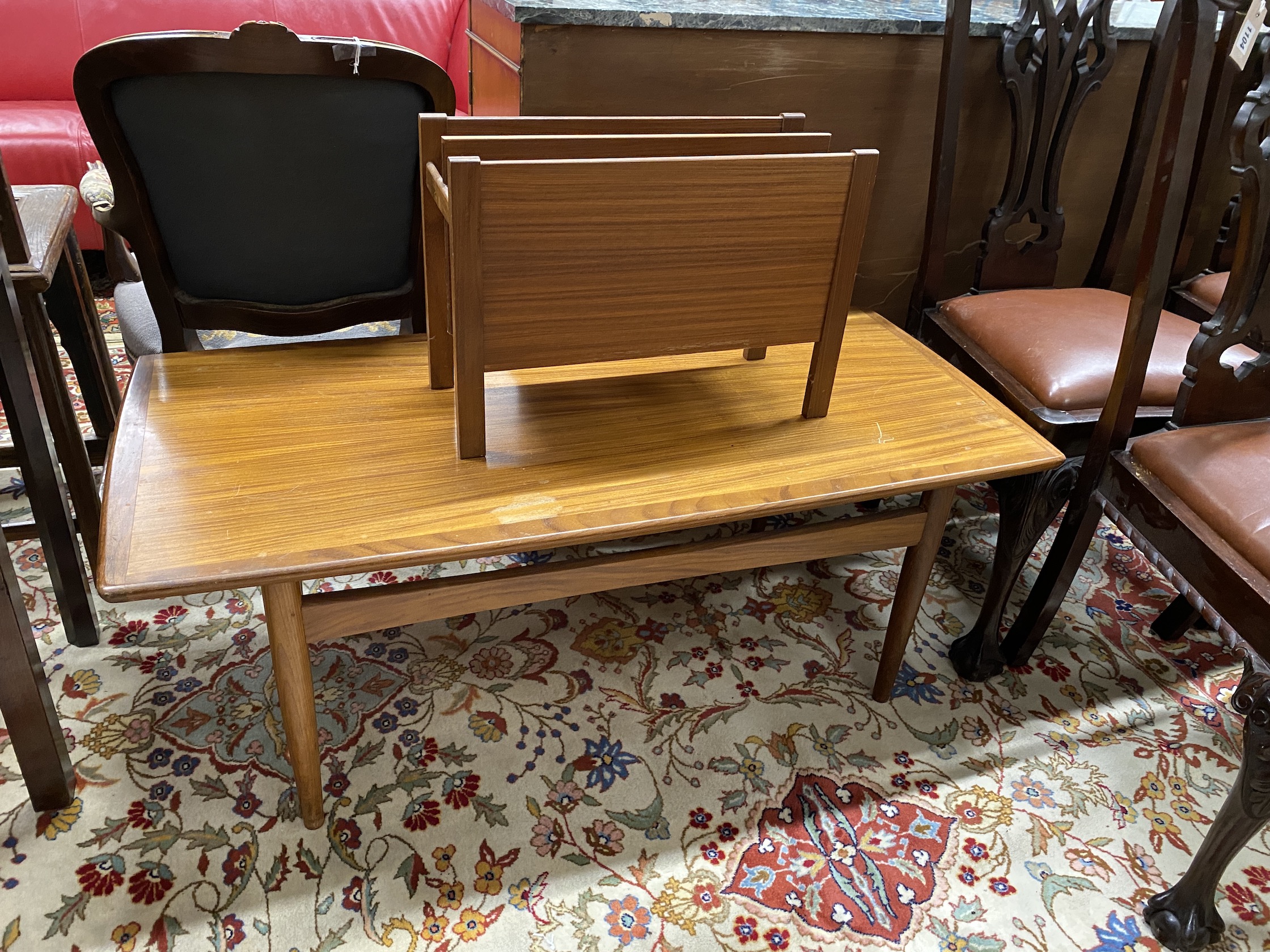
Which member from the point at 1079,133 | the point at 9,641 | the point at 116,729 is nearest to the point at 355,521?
the point at 9,641

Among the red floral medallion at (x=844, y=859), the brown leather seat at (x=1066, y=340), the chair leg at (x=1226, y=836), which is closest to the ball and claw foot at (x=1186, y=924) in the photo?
the chair leg at (x=1226, y=836)

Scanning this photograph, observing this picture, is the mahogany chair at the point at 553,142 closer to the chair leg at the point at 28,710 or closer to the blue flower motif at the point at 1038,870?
the chair leg at the point at 28,710

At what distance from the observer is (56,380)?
1345mm

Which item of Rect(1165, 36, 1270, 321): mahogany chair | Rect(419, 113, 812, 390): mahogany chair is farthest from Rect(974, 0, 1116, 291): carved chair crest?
Rect(419, 113, 812, 390): mahogany chair

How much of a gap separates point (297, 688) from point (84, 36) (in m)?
2.97

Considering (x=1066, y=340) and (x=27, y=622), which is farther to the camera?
(x=1066, y=340)

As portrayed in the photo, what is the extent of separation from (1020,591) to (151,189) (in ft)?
5.65

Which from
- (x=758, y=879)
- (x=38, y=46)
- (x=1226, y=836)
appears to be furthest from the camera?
(x=38, y=46)

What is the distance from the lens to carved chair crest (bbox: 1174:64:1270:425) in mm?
1098

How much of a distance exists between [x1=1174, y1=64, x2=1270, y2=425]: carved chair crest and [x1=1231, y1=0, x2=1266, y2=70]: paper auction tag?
70mm

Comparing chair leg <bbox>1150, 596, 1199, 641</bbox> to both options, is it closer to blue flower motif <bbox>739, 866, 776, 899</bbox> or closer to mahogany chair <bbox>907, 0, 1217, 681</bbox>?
mahogany chair <bbox>907, 0, 1217, 681</bbox>

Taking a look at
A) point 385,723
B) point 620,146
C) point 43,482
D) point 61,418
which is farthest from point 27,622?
point 620,146

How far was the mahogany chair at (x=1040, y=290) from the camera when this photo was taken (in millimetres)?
1392

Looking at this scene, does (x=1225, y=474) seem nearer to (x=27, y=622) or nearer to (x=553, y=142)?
(x=553, y=142)
